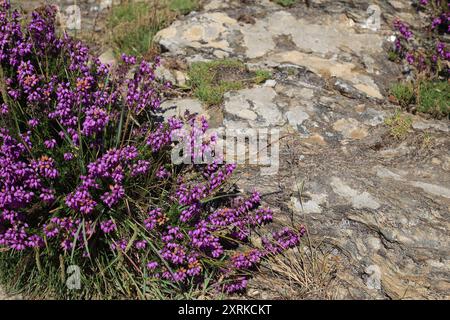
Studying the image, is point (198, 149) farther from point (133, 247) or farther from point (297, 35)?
point (297, 35)

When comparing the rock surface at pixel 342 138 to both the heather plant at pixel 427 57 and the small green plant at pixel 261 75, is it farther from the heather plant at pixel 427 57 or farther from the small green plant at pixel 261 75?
the heather plant at pixel 427 57

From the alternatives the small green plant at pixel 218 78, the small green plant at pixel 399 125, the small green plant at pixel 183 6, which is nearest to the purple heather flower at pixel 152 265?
the small green plant at pixel 218 78

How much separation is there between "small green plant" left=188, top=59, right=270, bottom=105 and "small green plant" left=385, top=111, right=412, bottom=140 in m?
1.48

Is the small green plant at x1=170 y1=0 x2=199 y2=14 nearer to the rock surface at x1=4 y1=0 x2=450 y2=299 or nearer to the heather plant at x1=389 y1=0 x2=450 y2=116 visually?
the rock surface at x1=4 y1=0 x2=450 y2=299

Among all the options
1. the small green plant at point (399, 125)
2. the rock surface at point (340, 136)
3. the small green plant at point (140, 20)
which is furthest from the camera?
the small green plant at point (140, 20)

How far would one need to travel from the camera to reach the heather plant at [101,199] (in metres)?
4.13

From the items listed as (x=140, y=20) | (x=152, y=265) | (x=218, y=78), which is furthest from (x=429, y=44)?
(x=152, y=265)

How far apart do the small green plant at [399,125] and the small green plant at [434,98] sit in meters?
0.39

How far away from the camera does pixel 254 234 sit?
4.68 m

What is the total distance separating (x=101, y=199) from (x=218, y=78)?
7.68 feet

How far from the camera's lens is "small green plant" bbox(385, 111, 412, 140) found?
5.52 metres
